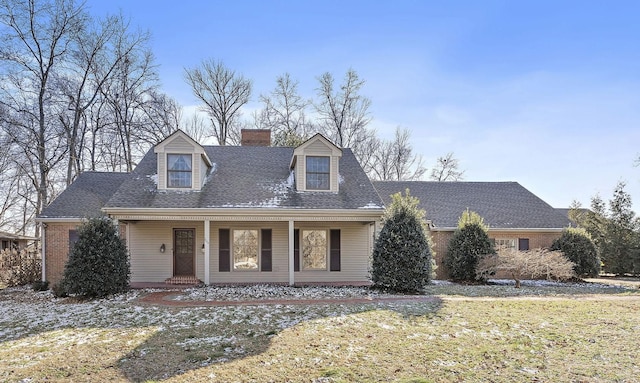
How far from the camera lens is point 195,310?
9.20 meters

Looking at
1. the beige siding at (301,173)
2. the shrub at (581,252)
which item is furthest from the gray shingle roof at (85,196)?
the shrub at (581,252)

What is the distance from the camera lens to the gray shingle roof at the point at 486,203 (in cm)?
1847

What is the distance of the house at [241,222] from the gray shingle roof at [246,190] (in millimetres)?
38

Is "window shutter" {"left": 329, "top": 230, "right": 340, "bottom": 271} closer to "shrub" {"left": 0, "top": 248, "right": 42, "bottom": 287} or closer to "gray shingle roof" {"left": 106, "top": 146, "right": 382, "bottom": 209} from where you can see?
"gray shingle roof" {"left": 106, "top": 146, "right": 382, "bottom": 209}

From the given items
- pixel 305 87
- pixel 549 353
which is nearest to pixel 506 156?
pixel 549 353

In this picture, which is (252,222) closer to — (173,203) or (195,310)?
(173,203)

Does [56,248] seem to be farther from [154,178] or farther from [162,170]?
[162,170]

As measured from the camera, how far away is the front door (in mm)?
14516

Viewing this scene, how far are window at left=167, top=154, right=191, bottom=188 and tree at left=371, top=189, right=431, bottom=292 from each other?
297 inches

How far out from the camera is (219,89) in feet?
98.5

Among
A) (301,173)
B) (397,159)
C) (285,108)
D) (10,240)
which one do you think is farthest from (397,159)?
(10,240)

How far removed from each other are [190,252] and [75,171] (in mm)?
14711

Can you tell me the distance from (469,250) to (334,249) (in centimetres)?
578

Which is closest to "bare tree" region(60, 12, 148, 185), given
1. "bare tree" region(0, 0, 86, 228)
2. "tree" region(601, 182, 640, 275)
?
"bare tree" region(0, 0, 86, 228)
